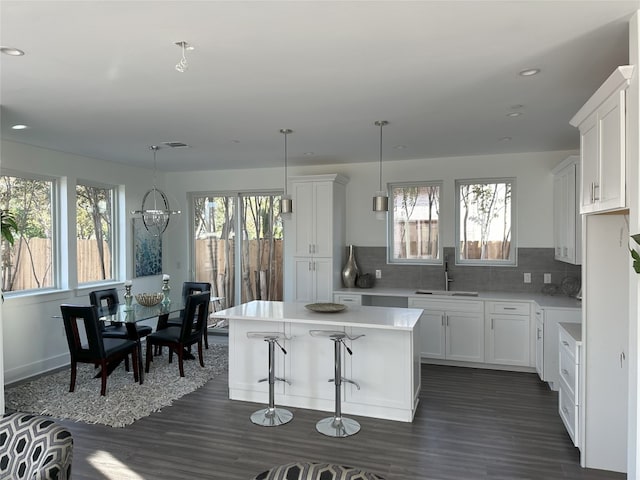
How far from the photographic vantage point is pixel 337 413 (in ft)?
12.4

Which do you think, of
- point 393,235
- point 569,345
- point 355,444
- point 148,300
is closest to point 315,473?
point 355,444

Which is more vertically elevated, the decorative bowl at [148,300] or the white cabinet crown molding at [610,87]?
the white cabinet crown molding at [610,87]

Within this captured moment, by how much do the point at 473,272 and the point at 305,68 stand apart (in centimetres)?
405

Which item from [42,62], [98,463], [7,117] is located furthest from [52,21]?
[98,463]

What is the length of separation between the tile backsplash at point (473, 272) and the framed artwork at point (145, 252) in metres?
3.25

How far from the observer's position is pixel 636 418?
2.20m

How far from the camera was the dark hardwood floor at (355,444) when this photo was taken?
3.06 meters

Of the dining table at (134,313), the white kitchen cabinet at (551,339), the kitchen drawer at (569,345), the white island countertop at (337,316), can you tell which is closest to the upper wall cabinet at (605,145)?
the kitchen drawer at (569,345)

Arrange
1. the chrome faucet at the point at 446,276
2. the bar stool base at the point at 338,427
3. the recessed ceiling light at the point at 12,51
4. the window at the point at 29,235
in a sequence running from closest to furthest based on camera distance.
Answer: the recessed ceiling light at the point at 12,51 → the bar stool base at the point at 338,427 → the window at the point at 29,235 → the chrome faucet at the point at 446,276

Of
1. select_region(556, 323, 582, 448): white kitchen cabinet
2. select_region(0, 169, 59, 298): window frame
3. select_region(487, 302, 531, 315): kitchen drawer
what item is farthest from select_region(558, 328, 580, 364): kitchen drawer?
select_region(0, 169, 59, 298): window frame

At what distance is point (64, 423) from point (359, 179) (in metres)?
4.52

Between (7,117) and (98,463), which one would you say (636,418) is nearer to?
(98,463)

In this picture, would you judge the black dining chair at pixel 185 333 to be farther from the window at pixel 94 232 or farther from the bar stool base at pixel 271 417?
the window at pixel 94 232

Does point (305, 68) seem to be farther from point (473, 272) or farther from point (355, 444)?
point (473, 272)
